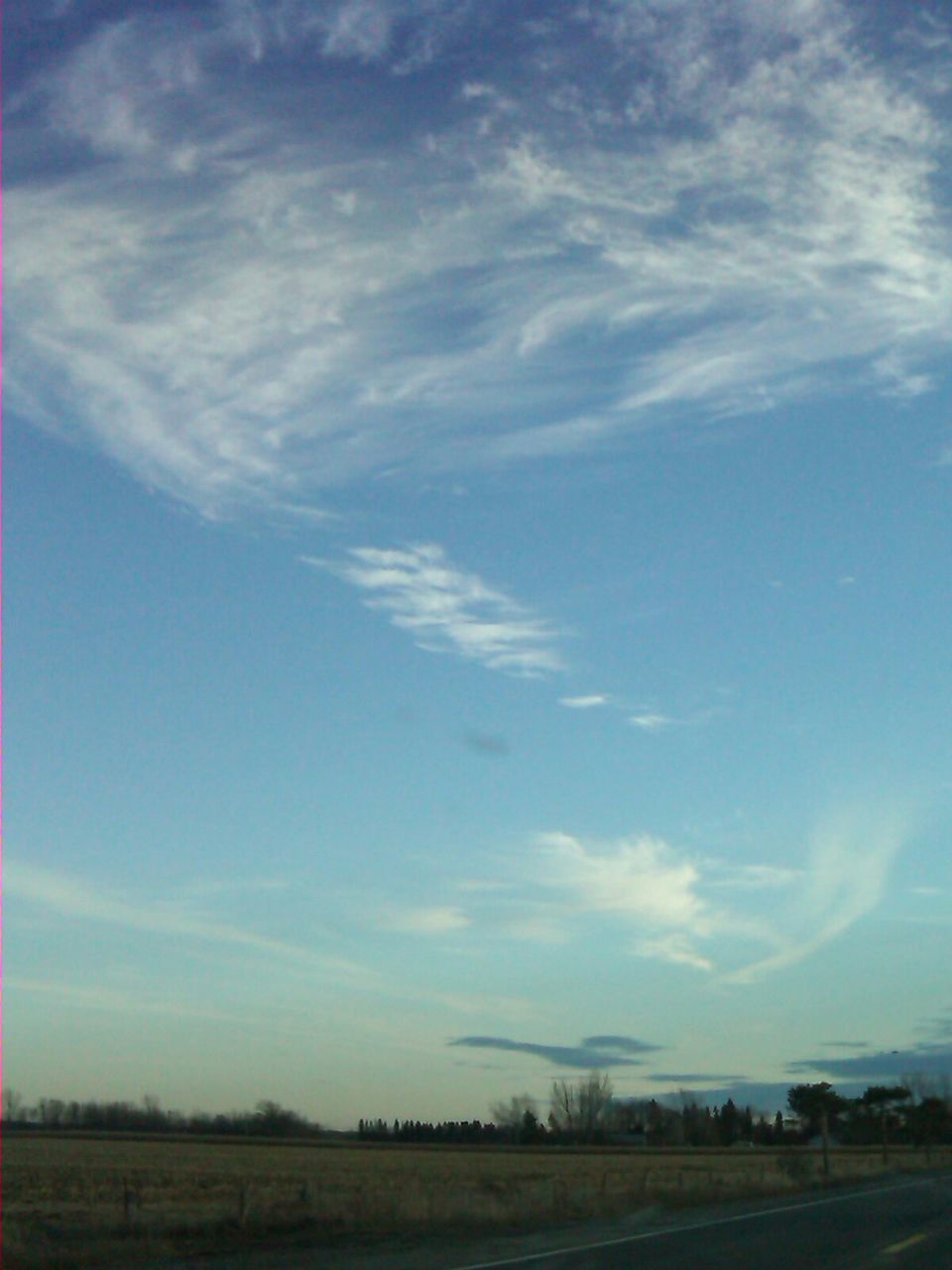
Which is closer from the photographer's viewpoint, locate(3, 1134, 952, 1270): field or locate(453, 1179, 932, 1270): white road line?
locate(453, 1179, 932, 1270): white road line

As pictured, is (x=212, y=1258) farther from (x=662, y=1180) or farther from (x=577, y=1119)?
(x=577, y=1119)

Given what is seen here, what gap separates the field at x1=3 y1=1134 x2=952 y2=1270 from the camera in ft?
78.3

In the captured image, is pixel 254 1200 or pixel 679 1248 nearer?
pixel 679 1248

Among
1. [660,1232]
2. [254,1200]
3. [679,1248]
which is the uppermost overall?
[679,1248]

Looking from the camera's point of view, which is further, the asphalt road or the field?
the field

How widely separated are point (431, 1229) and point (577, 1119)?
132 m

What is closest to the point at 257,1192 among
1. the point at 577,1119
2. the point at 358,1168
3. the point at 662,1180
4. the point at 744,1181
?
the point at 662,1180

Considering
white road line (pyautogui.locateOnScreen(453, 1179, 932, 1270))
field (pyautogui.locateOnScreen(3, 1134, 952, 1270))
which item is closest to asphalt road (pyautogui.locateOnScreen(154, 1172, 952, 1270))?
white road line (pyautogui.locateOnScreen(453, 1179, 932, 1270))

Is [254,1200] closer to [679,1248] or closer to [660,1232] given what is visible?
[660,1232]

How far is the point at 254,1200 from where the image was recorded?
37188mm

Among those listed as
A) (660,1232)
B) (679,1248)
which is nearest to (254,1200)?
(660,1232)

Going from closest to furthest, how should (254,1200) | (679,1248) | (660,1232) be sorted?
(679,1248) → (660,1232) → (254,1200)

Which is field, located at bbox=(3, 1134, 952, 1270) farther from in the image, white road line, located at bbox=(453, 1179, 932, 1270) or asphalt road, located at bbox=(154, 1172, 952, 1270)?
white road line, located at bbox=(453, 1179, 932, 1270)

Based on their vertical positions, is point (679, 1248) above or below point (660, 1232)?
above
